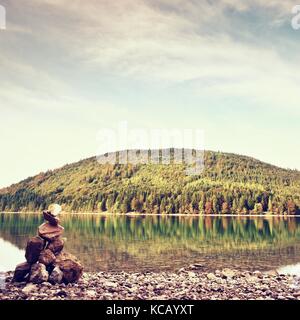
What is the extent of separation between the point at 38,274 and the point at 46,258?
804 millimetres

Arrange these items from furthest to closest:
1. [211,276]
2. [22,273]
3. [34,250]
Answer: [211,276] < [34,250] < [22,273]

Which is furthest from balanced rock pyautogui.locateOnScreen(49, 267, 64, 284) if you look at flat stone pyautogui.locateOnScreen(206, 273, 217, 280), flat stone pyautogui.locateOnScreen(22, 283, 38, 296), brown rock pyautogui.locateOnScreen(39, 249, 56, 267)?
flat stone pyautogui.locateOnScreen(206, 273, 217, 280)

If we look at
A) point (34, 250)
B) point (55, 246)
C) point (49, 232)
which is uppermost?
point (49, 232)

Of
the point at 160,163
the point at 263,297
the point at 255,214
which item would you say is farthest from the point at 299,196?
the point at 263,297

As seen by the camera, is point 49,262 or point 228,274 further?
point 228,274

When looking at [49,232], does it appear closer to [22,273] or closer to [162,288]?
[22,273]

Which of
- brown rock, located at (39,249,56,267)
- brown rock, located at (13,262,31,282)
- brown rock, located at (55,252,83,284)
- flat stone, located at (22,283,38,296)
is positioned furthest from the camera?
brown rock, located at (39,249,56,267)

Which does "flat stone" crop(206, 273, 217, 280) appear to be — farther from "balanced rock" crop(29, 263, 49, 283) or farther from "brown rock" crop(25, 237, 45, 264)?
"brown rock" crop(25, 237, 45, 264)

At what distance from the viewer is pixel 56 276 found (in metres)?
15.3

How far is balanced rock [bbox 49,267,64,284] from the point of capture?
49.9 feet

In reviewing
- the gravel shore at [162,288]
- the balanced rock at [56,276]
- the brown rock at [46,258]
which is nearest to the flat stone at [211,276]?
the gravel shore at [162,288]

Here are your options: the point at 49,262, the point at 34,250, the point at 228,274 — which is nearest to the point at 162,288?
the point at 49,262

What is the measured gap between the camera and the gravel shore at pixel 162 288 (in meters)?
13.6

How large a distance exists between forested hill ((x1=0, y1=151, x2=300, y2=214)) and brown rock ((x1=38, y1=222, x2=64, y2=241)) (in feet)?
266
